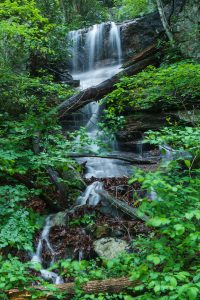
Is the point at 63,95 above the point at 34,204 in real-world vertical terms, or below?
above

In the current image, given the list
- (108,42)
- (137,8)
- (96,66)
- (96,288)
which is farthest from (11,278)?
(137,8)

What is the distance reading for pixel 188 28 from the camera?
451 inches

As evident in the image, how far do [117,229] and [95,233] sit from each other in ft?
1.36

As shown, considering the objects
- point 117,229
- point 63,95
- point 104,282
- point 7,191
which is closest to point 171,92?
point 63,95

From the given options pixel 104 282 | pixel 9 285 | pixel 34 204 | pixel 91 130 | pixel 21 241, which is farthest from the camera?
pixel 91 130

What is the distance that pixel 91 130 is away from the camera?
1152 cm

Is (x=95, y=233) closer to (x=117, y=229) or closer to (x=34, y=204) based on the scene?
(x=117, y=229)

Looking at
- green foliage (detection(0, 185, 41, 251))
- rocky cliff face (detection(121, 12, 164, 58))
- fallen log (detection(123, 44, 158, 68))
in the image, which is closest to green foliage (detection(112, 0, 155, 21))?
rocky cliff face (detection(121, 12, 164, 58))

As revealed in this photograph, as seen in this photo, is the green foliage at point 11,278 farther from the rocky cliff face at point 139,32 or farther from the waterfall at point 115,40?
the waterfall at point 115,40

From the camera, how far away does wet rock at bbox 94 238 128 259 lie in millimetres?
5098

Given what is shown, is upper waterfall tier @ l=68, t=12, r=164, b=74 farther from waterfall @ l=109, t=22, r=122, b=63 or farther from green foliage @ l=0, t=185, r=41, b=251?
green foliage @ l=0, t=185, r=41, b=251

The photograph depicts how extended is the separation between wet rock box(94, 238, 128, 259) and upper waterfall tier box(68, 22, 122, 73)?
11.7 metres

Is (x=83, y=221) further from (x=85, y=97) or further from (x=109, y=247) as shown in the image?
(x=85, y=97)

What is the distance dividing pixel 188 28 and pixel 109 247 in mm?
9256
